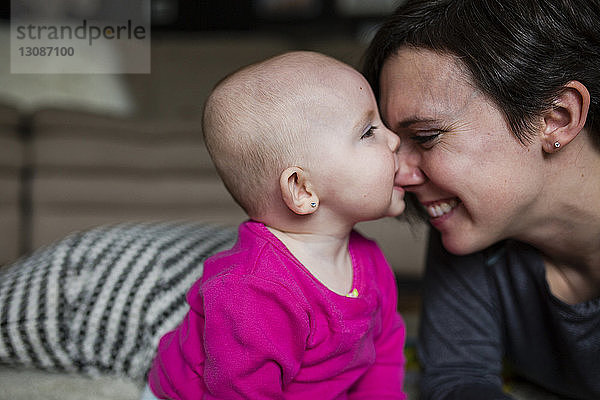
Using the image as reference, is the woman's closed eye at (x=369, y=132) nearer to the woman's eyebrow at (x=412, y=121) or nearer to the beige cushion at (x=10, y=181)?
the woman's eyebrow at (x=412, y=121)

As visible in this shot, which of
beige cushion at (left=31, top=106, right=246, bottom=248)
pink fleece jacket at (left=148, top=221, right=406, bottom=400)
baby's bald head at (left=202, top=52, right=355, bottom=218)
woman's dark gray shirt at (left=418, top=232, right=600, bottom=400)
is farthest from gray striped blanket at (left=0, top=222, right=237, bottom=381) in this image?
beige cushion at (left=31, top=106, right=246, bottom=248)

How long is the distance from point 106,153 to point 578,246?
212 cm

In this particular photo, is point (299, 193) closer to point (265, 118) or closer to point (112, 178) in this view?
point (265, 118)

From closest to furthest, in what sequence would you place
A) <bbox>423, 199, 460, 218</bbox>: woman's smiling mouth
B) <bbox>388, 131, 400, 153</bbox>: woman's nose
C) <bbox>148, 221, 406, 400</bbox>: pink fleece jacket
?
<bbox>148, 221, 406, 400</bbox>: pink fleece jacket
<bbox>388, 131, 400, 153</bbox>: woman's nose
<bbox>423, 199, 460, 218</bbox>: woman's smiling mouth

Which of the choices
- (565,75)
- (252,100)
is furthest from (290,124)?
(565,75)

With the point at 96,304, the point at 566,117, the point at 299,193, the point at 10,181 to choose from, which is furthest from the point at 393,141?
the point at 10,181

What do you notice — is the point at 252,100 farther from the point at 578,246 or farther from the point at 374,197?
the point at 578,246

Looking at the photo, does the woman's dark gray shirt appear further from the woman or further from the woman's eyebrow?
the woman's eyebrow

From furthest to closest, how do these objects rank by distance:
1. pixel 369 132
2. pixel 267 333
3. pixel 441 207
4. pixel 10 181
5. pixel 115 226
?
pixel 10 181, pixel 115 226, pixel 441 207, pixel 369 132, pixel 267 333

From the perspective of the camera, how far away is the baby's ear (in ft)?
3.25

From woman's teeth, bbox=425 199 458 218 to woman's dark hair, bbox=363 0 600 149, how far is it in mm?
180

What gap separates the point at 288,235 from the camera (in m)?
1.07

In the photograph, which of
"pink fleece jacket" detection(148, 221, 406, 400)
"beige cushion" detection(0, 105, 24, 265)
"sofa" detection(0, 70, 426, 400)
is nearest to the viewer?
"pink fleece jacket" detection(148, 221, 406, 400)

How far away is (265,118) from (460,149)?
344mm
